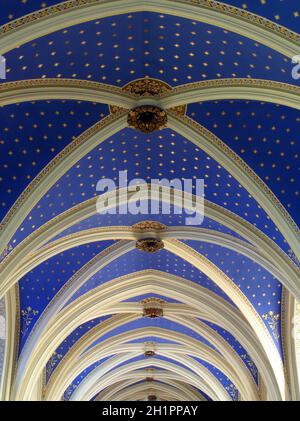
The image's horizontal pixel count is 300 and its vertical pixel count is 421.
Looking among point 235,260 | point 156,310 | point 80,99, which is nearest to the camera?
point 80,99

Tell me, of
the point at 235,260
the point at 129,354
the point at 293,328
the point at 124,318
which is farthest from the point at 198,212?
the point at 129,354

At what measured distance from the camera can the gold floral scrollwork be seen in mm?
18016

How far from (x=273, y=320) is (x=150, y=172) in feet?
18.7

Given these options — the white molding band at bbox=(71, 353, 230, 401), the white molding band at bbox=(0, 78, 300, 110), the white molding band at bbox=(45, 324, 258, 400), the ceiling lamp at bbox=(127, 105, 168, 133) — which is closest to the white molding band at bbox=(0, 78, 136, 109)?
the white molding band at bbox=(0, 78, 300, 110)

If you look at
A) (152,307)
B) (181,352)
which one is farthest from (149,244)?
(181,352)

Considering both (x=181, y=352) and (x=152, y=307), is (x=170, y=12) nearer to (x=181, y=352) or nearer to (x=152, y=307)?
(x=152, y=307)

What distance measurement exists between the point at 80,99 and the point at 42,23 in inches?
93.5

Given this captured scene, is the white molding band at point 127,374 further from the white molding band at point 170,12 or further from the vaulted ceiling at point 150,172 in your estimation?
the white molding band at point 170,12

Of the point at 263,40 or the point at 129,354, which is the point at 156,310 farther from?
the point at 263,40

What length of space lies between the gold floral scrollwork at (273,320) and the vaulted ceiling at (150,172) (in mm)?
39

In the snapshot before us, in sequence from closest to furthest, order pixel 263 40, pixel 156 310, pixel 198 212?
pixel 263 40 → pixel 198 212 → pixel 156 310

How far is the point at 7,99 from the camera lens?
1183 cm

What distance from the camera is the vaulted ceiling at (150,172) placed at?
11.0 m

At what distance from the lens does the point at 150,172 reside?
1548 cm
